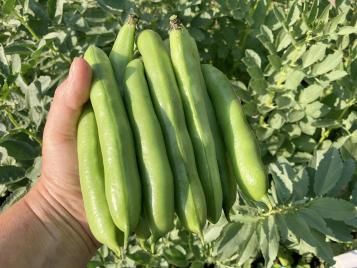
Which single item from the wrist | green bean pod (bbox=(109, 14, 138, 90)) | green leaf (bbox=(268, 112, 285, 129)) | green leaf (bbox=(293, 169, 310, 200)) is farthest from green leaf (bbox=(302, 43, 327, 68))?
the wrist

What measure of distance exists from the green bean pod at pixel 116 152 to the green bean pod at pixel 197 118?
0.24m

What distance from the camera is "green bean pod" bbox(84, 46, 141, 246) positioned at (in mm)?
1646

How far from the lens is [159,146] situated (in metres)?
1.70

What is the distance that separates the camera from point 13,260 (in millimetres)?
2379

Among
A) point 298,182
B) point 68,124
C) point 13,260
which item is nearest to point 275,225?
point 298,182

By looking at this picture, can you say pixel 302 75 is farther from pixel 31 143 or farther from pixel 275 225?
pixel 31 143

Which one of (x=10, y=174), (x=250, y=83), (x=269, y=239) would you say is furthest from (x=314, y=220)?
(x=10, y=174)

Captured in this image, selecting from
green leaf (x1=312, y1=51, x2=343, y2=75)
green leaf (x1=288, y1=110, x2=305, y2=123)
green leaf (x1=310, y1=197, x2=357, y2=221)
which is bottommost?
green leaf (x1=310, y1=197, x2=357, y2=221)

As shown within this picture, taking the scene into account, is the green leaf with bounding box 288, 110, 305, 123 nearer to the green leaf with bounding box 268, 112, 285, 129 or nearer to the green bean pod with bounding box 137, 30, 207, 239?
the green leaf with bounding box 268, 112, 285, 129

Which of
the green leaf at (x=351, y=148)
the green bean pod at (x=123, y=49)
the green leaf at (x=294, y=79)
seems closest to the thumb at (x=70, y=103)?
the green bean pod at (x=123, y=49)

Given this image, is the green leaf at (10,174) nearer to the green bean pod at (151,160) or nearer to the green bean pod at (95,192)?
the green bean pod at (95,192)

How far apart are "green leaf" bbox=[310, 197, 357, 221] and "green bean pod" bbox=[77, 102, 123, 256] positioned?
0.93 m

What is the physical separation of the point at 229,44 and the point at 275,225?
1.57m

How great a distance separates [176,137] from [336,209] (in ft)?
2.81
